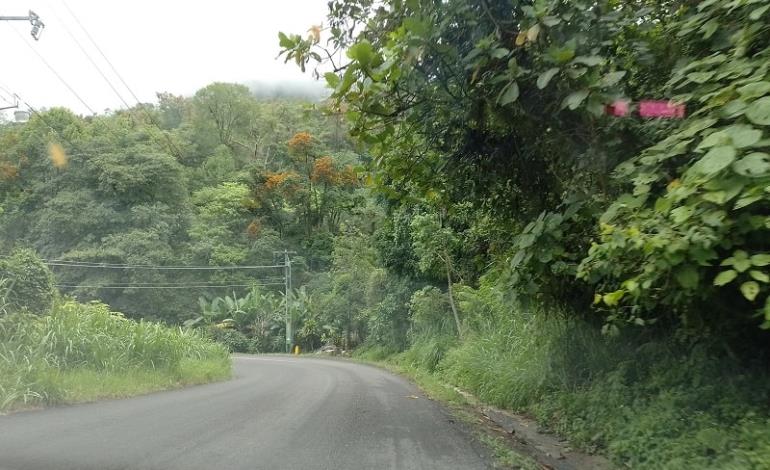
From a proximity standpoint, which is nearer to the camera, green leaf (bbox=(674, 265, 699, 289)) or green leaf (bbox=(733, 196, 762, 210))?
green leaf (bbox=(733, 196, 762, 210))

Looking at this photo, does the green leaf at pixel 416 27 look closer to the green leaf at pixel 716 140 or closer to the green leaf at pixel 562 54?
the green leaf at pixel 562 54

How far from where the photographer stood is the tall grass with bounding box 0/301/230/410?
1039 centimetres

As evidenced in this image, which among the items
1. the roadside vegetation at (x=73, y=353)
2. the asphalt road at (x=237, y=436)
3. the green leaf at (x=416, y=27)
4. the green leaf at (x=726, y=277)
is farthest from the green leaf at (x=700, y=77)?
the roadside vegetation at (x=73, y=353)

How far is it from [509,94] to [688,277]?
8.23 feet

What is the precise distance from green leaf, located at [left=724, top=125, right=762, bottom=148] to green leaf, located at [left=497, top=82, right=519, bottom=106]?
7.18ft

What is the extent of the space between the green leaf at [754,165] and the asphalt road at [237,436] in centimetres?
384

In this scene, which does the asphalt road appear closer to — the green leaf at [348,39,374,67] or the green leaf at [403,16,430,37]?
the green leaf at [348,39,374,67]

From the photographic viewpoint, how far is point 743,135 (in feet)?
12.5

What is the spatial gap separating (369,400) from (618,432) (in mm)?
6261

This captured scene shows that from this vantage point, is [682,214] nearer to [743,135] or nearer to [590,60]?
[743,135]

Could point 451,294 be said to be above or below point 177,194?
below

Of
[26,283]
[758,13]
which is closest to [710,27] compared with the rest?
[758,13]

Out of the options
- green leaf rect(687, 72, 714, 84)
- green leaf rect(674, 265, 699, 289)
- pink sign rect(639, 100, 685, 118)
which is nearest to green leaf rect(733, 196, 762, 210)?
green leaf rect(674, 265, 699, 289)

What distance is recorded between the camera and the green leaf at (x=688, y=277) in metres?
4.16
